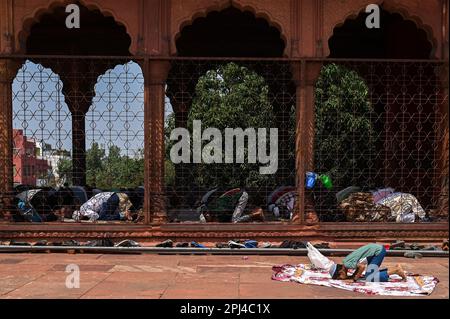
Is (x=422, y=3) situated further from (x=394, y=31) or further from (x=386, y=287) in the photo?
(x=386, y=287)

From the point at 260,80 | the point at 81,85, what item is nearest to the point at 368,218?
the point at 81,85

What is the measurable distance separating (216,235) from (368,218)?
2.85 m

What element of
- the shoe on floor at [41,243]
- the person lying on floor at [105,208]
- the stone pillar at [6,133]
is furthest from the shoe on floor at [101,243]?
the stone pillar at [6,133]

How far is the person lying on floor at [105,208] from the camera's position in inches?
347

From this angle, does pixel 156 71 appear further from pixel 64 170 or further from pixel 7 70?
pixel 64 170

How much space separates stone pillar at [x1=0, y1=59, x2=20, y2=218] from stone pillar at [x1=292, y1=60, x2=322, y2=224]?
4.38 metres

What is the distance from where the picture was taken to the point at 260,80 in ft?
62.3

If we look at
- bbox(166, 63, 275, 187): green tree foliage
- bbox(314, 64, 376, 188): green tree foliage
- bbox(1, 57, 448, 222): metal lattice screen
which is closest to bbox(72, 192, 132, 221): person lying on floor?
bbox(1, 57, 448, 222): metal lattice screen

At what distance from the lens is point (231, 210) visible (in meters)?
8.91

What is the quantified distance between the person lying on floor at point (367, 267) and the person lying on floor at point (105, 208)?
14.7ft

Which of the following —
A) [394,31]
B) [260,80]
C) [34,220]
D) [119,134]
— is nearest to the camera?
[119,134]

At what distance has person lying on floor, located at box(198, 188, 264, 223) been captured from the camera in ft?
28.5

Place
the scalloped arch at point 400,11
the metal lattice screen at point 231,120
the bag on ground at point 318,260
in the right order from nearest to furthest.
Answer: the bag on ground at point 318,260
the scalloped arch at point 400,11
the metal lattice screen at point 231,120

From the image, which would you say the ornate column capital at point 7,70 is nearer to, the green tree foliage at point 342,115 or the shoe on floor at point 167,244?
the shoe on floor at point 167,244
